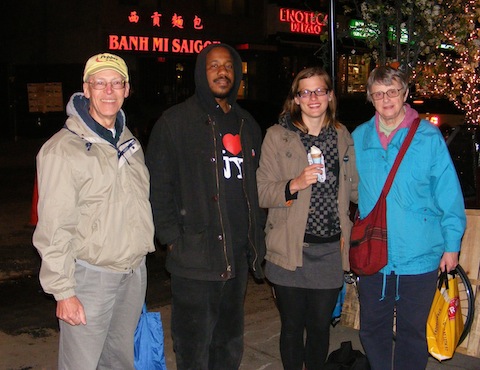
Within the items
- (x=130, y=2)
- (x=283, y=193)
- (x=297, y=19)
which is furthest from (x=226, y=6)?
A: (x=283, y=193)

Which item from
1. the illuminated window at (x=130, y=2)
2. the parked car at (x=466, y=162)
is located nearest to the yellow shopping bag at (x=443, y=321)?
the parked car at (x=466, y=162)

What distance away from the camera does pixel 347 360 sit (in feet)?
14.4

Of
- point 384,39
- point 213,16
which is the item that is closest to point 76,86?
point 213,16

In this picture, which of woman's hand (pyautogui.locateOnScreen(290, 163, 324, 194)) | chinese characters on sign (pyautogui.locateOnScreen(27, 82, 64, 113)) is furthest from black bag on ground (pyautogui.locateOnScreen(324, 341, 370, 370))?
chinese characters on sign (pyautogui.locateOnScreen(27, 82, 64, 113))

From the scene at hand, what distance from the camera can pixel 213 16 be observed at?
82.3 ft

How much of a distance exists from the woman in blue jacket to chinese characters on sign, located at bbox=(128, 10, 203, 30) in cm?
2025

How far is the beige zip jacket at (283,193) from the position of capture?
3.76 m

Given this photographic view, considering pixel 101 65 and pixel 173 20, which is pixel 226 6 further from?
pixel 101 65

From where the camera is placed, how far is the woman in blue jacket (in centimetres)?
366

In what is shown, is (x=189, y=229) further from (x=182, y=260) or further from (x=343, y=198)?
(x=343, y=198)

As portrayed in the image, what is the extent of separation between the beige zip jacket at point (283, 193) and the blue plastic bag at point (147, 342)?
0.85 meters

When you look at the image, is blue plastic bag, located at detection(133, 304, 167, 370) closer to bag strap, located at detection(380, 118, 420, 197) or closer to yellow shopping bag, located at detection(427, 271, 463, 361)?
bag strap, located at detection(380, 118, 420, 197)

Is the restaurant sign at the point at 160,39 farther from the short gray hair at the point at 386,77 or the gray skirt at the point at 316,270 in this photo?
the gray skirt at the point at 316,270

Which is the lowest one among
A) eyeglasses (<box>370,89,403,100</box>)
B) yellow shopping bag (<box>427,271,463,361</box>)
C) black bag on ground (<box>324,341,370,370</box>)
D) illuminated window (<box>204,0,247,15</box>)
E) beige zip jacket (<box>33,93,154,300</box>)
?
black bag on ground (<box>324,341,370,370</box>)
